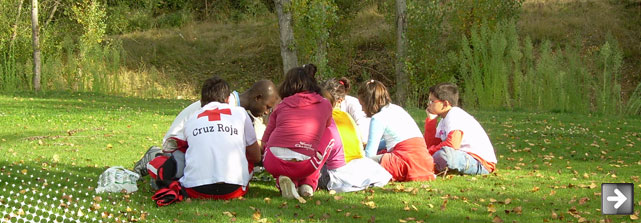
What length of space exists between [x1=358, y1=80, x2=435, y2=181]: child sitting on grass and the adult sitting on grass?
1043 millimetres

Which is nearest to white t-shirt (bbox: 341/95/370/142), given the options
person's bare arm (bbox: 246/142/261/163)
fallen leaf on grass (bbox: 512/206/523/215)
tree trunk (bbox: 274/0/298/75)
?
person's bare arm (bbox: 246/142/261/163)

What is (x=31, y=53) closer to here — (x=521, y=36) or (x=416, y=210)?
(x=521, y=36)

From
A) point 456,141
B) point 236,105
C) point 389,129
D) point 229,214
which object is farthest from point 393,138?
point 229,214

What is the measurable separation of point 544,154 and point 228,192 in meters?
6.66

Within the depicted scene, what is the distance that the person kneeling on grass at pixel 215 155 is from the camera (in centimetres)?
675

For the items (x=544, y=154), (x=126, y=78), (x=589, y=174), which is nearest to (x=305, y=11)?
(x=126, y=78)

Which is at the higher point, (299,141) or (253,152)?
(299,141)

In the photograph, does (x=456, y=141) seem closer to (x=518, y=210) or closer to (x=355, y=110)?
(x=355, y=110)

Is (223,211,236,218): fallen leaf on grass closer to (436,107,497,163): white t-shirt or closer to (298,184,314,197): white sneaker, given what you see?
(298,184,314,197): white sneaker

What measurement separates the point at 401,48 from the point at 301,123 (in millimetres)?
18107

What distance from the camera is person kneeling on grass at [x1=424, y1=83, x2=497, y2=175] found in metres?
8.41

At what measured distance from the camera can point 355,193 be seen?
7387 millimetres

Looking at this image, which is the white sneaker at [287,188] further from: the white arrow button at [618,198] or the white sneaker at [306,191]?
the white arrow button at [618,198]

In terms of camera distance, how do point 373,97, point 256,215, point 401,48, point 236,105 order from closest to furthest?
point 256,215, point 373,97, point 236,105, point 401,48
